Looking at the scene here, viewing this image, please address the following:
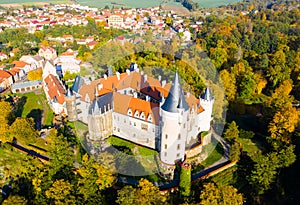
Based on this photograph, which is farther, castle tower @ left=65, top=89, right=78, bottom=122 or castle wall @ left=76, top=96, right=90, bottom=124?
castle tower @ left=65, top=89, right=78, bottom=122

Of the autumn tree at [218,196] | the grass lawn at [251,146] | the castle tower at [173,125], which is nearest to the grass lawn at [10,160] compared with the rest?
the castle tower at [173,125]

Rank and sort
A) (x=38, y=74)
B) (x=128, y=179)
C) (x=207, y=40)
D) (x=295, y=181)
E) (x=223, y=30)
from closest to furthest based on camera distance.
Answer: (x=128, y=179) < (x=295, y=181) < (x=38, y=74) < (x=207, y=40) < (x=223, y=30)

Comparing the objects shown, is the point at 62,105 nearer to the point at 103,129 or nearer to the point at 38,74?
the point at 103,129

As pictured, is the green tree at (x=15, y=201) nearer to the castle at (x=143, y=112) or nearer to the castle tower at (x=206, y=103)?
the castle at (x=143, y=112)

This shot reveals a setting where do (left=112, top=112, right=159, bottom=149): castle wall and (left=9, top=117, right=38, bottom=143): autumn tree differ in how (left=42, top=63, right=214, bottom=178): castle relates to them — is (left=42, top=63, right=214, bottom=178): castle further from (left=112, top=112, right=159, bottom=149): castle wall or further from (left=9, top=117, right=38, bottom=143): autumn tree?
(left=9, top=117, right=38, bottom=143): autumn tree

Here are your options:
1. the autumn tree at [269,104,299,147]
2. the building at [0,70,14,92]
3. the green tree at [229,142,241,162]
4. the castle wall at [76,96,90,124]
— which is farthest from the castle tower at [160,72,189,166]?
the building at [0,70,14,92]

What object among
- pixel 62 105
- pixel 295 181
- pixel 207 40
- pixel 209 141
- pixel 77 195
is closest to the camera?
pixel 77 195

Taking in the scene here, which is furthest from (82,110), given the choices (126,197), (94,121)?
(126,197)

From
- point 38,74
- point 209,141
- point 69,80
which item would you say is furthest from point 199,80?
point 38,74
